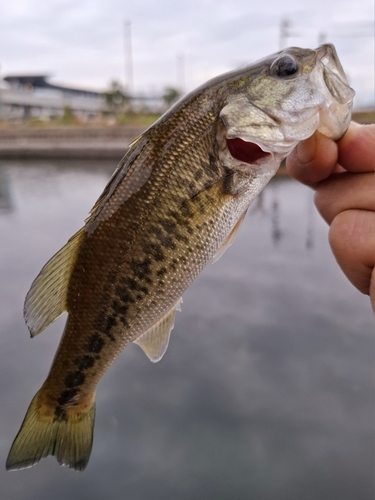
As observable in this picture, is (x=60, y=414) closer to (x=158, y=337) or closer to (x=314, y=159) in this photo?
(x=158, y=337)

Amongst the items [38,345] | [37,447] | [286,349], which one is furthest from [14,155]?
[37,447]

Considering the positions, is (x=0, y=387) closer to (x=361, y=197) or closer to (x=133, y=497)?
(x=133, y=497)

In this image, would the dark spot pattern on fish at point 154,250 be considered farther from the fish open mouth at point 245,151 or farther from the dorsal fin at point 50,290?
the fish open mouth at point 245,151

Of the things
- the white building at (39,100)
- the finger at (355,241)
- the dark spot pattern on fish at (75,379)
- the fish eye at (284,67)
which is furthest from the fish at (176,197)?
the white building at (39,100)

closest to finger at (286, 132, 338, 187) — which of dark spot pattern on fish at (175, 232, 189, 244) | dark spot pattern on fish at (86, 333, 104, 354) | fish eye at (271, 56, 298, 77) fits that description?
fish eye at (271, 56, 298, 77)

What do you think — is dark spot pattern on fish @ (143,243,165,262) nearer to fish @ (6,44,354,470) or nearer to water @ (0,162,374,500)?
fish @ (6,44,354,470)
